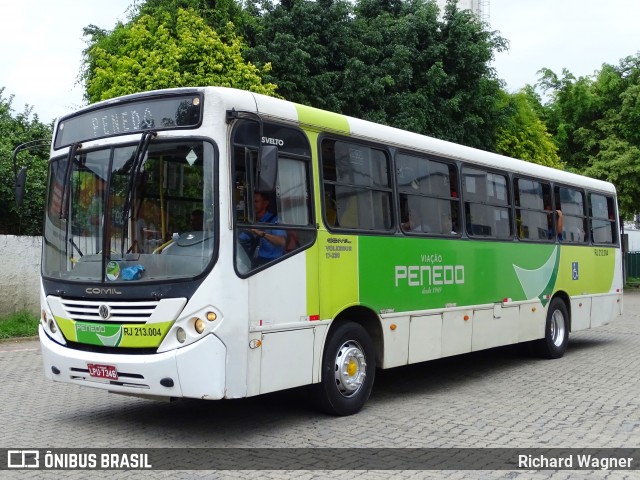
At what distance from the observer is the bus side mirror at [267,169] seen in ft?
22.4

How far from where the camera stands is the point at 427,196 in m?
9.63

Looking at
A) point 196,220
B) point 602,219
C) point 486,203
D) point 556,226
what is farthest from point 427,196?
point 602,219

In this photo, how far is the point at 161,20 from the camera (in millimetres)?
24109

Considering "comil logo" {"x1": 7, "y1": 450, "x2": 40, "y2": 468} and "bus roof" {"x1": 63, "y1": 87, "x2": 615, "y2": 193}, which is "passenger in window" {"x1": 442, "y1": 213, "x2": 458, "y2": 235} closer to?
"bus roof" {"x1": 63, "y1": 87, "x2": 615, "y2": 193}

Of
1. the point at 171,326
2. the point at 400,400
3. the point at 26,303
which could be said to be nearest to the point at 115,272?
the point at 171,326

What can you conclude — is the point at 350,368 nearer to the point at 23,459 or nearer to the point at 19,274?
the point at 23,459

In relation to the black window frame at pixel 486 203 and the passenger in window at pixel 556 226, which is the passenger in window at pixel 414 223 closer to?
the black window frame at pixel 486 203

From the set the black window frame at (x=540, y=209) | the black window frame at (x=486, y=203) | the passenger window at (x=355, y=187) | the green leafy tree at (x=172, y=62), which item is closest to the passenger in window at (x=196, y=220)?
the passenger window at (x=355, y=187)

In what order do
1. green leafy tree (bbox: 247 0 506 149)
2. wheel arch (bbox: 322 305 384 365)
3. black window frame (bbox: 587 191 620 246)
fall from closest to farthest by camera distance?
wheel arch (bbox: 322 305 384 365) < black window frame (bbox: 587 191 620 246) < green leafy tree (bbox: 247 0 506 149)

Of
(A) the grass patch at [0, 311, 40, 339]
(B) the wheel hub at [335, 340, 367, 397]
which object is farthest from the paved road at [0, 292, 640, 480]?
(A) the grass patch at [0, 311, 40, 339]

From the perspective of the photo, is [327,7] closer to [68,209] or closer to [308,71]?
[308,71]

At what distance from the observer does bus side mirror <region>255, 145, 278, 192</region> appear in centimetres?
682

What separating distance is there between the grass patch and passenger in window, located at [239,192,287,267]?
10251mm

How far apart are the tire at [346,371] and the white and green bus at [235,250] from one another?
20 millimetres
